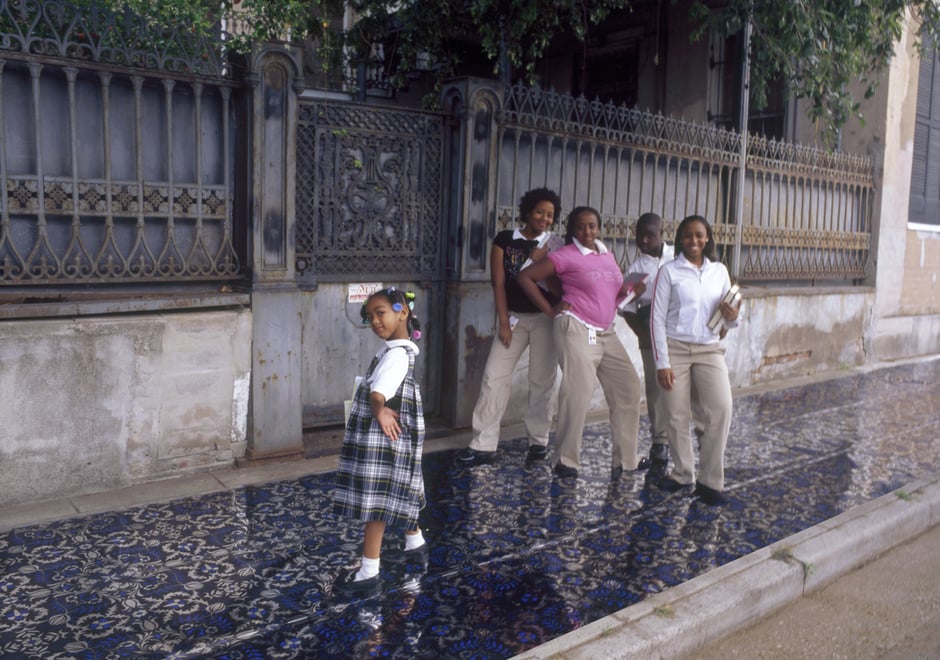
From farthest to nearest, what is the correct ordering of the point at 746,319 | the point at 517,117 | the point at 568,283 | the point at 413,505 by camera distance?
1. the point at 746,319
2. the point at 517,117
3. the point at 568,283
4. the point at 413,505

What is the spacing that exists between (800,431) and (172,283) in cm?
528

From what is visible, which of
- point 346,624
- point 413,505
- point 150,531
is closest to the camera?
point 346,624

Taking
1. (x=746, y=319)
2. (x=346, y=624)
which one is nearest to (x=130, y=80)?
(x=346, y=624)

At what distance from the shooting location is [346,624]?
353cm

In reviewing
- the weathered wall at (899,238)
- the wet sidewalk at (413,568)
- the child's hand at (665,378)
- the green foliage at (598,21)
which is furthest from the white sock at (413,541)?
the weathered wall at (899,238)

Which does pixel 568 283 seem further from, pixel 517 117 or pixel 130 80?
pixel 130 80

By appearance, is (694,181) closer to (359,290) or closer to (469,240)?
(469,240)

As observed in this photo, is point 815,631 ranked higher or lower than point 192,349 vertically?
lower

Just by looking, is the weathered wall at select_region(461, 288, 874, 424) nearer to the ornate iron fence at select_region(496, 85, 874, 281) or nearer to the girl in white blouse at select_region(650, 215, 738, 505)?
the ornate iron fence at select_region(496, 85, 874, 281)

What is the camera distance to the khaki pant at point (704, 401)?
525 centimetres

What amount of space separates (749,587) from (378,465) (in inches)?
72.4

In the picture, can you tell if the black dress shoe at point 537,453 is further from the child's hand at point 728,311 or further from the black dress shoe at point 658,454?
the child's hand at point 728,311

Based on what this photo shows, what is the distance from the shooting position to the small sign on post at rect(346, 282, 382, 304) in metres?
6.25

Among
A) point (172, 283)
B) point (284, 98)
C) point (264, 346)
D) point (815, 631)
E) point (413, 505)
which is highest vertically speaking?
point (284, 98)
